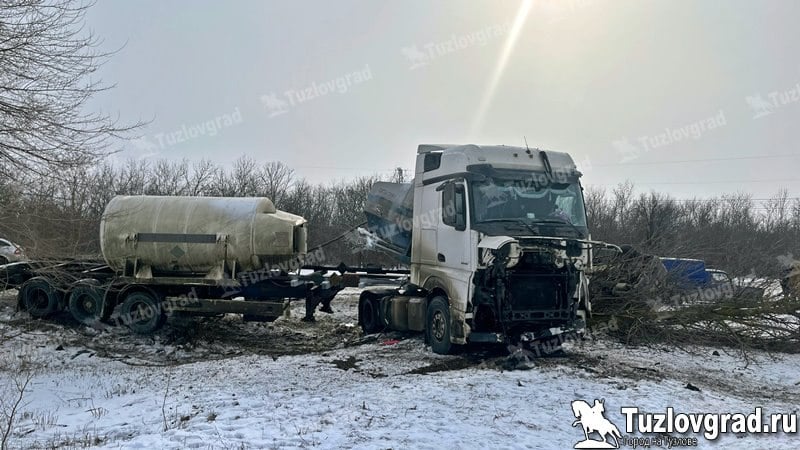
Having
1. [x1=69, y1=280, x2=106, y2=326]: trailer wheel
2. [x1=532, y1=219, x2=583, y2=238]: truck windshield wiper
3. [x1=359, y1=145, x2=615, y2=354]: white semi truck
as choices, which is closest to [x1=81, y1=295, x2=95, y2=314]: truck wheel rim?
[x1=69, y1=280, x2=106, y2=326]: trailer wheel

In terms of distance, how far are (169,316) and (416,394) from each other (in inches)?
276

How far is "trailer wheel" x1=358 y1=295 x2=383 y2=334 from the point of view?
12067 mm

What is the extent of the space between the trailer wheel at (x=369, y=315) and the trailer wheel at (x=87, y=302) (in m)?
5.56

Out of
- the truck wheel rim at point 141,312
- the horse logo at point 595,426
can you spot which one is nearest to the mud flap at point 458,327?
the horse logo at point 595,426

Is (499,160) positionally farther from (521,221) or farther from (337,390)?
(337,390)

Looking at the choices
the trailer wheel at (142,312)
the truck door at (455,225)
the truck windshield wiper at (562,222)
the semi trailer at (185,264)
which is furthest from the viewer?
the trailer wheel at (142,312)

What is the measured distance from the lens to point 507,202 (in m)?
8.73

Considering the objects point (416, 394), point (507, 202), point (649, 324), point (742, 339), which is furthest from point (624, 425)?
point (742, 339)

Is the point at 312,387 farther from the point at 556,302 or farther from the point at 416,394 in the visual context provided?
the point at 556,302

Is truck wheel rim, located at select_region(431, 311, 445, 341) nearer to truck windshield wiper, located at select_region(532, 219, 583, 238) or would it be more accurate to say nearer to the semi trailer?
truck windshield wiper, located at select_region(532, 219, 583, 238)

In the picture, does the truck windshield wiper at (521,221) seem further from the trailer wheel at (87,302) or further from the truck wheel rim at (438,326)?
the trailer wheel at (87,302)

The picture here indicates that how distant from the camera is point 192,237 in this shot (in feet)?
37.7

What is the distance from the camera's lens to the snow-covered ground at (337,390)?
5551 mm

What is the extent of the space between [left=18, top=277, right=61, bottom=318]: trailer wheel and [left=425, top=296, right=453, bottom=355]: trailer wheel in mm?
8485
